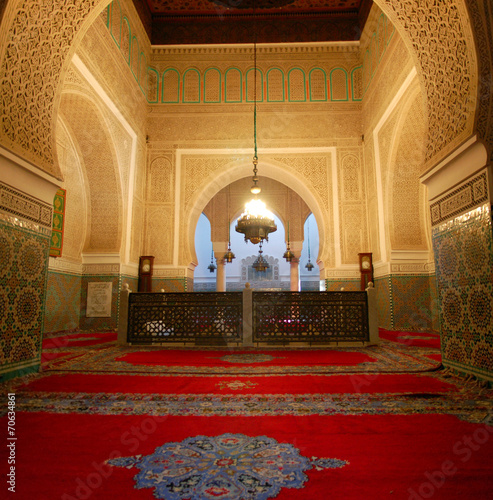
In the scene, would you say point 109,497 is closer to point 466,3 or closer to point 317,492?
point 317,492

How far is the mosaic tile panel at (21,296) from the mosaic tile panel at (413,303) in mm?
4373

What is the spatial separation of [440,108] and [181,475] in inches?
97.6

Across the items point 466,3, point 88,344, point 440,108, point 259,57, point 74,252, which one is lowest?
point 88,344

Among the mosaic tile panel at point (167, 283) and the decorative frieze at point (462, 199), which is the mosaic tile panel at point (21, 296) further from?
the mosaic tile panel at point (167, 283)

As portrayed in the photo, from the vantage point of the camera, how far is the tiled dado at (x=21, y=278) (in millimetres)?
2098

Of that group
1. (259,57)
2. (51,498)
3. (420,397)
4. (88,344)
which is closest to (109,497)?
(51,498)

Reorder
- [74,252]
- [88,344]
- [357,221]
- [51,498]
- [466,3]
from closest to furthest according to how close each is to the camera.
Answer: [51,498] < [466,3] < [88,344] < [74,252] < [357,221]

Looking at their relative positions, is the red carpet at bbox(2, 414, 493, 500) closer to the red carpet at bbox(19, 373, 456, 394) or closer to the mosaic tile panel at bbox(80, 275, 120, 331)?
the red carpet at bbox(19, 373, 456, 394)

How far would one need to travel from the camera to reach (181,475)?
3.13ft

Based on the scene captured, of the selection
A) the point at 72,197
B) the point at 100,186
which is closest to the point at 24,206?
the point at 72,197

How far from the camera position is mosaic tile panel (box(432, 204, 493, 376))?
6.21 ft

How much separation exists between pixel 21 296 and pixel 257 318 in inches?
78.8

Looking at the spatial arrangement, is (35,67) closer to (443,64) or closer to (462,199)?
(443,64)

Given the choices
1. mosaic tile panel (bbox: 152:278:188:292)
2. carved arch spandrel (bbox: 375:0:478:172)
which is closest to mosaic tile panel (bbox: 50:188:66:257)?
mosaic tile panel (bbox: 152:278:188:292)
